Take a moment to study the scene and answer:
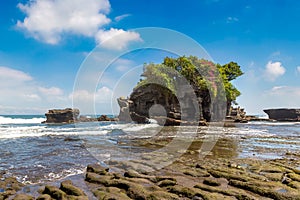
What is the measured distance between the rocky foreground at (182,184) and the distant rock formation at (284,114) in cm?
8152

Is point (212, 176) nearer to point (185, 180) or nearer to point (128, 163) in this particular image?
point (185, 180)

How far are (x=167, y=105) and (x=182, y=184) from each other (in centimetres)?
4723

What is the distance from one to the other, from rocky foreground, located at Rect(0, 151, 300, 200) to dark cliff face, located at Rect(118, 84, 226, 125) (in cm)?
3472

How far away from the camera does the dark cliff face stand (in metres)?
52.7

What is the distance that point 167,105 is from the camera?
55.6m

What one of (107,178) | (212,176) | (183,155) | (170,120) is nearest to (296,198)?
(212,176)

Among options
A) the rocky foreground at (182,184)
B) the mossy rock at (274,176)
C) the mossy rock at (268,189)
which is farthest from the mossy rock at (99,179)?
the mossy rock at (274,176)

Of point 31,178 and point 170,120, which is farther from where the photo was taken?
point 170,120

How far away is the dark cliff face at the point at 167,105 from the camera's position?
5268 cm

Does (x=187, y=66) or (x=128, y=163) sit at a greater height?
(x=187, y=66)

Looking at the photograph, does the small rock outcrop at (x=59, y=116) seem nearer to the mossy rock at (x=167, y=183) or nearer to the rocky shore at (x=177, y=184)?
the rocky shore at (x=177, y=184)

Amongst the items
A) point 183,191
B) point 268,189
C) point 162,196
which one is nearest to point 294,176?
point 268,189

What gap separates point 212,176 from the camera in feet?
31.4

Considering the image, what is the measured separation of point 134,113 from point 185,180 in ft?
166
